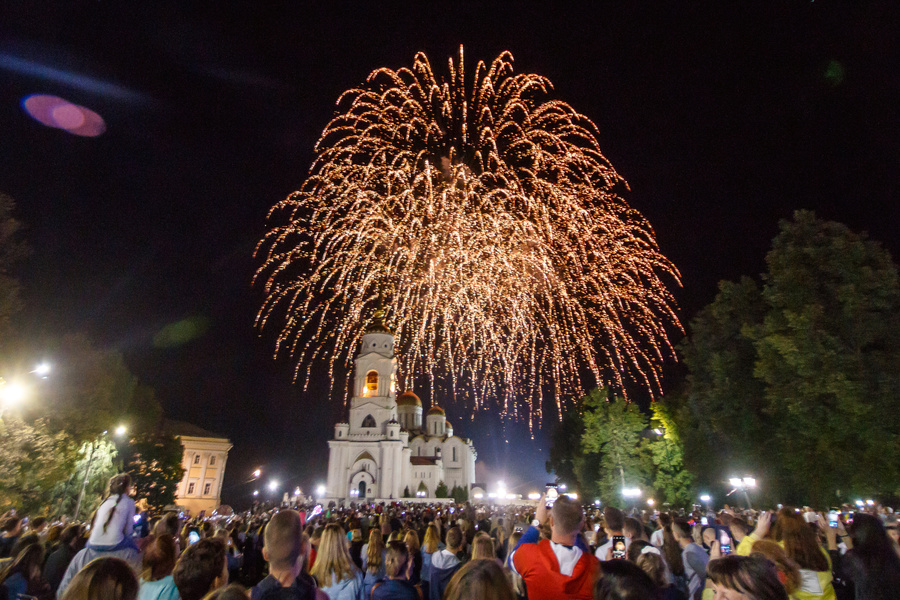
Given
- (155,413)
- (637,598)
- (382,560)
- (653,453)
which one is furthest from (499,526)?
(155,413)

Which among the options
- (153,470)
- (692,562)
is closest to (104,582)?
(692,562)

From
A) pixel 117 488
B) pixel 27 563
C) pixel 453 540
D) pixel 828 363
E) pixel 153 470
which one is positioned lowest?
pixel 27 563

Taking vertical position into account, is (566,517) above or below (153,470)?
below

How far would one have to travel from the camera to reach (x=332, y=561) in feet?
15.3

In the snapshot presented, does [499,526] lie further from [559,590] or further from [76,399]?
[76,399]

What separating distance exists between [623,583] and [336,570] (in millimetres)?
3084

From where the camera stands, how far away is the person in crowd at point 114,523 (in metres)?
5.57

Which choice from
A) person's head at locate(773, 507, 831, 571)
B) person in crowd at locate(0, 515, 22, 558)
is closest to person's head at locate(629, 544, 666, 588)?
person's head at locate(773, 507, 831, 571)

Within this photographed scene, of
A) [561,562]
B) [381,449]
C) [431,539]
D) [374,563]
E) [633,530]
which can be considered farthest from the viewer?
[381,449]

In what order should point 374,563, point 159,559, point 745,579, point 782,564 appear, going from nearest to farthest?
point 745,579, point 159,559, point 782,564, point 374,563

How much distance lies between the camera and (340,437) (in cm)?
6631

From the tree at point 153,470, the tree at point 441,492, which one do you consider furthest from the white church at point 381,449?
the tree at point 153,470

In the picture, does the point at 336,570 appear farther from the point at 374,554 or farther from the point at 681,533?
the point at 681,533

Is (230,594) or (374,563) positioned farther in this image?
(374,563)
